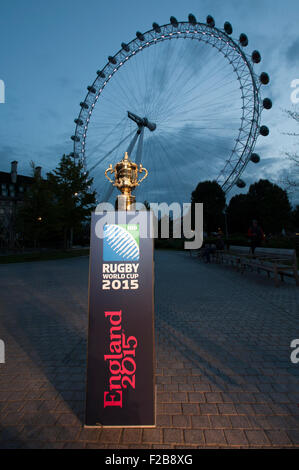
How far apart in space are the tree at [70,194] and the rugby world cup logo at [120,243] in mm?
25873

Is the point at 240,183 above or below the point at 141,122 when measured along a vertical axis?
below

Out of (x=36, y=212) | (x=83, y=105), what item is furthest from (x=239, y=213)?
(x=36, y=212)

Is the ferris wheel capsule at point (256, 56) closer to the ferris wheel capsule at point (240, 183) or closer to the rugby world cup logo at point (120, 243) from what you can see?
the ferris wheel capsule at point (240, 183)

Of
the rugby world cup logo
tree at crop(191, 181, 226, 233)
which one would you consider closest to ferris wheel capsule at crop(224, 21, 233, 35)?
the rugby world cup logo

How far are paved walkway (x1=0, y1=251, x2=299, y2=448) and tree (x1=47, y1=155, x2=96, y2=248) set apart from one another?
2227 centimetres

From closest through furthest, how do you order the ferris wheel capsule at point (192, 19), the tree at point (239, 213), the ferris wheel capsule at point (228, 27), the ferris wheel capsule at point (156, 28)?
the ferris wheel capsule at point (228, 27) → the ferris wheel capsule at point (192, 19) → the ferris wheel capsule at point (156, 28) → the tree at point (239, 213)

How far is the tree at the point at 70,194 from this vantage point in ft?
91.9

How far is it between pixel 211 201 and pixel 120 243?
51893 mm

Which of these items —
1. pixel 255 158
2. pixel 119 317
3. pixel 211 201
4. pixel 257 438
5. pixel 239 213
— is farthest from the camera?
pixel 239 213

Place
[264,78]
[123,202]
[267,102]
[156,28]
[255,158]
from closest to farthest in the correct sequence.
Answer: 1. [123,202]
2. [264,78]
3. [267,102]
4. [255,158]
5. [156,28]

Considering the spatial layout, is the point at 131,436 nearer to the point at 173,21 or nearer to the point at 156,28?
the point at 173,21

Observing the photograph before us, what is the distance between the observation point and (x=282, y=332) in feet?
16.1

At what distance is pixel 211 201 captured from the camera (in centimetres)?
5247

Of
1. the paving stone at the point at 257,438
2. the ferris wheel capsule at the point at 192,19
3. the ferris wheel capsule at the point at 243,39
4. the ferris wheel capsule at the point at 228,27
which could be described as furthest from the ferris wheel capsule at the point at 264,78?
the paving stone at the point at 257,438
